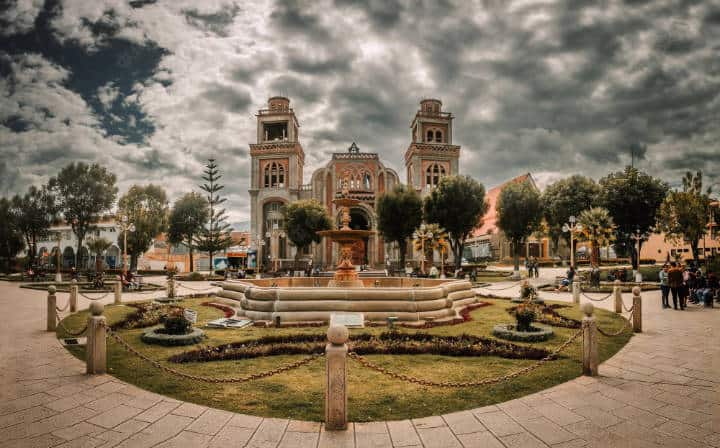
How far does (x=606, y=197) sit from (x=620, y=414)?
39.4 metres

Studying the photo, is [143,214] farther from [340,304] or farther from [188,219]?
[340,304]

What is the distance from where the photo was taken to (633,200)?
37625 millimetres

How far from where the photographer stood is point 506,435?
468 centimetres

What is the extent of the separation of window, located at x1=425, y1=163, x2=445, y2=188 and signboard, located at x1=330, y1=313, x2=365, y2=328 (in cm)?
4585

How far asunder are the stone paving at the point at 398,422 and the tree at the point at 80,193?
43.2m

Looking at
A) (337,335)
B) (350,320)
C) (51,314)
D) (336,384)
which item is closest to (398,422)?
(336,384)

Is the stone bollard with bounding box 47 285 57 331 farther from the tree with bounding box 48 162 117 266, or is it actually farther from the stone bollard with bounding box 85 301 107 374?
the tree with bounding box 48 162 117 266

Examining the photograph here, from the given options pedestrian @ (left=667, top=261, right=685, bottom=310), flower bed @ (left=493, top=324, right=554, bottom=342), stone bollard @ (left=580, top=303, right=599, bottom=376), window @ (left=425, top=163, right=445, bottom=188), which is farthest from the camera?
window @ (left=425, top=163, right=445, bottom=188)

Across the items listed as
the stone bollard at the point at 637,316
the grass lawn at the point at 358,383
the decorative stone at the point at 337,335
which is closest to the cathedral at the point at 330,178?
the stone bollard at the point at 637,316

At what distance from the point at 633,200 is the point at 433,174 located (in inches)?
970

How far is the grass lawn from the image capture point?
5562 mm

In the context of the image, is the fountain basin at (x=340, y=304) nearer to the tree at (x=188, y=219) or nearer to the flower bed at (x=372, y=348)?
the flower bed at (x=372, y=348)

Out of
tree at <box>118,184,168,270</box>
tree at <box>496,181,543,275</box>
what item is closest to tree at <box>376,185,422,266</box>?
tree at <box>496,181,543,275</box>

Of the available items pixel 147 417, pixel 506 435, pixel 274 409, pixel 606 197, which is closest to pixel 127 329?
pixel 147 417
